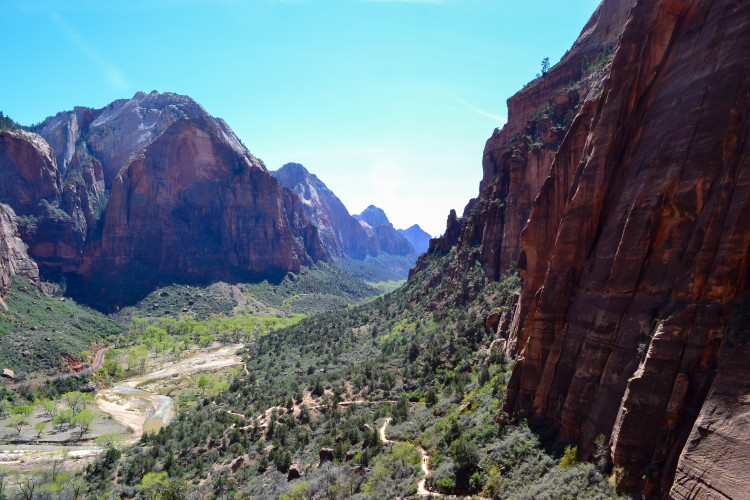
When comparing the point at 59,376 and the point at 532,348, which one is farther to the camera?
the point at 59,376

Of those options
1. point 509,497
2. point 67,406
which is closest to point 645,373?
point 509,497

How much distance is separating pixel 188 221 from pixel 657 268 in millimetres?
168088

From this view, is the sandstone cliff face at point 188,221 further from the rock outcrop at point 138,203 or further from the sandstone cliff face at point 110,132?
the sandstone cliff face at point 110,132

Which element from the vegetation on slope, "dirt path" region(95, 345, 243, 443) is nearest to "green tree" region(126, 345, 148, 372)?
"dirt path" region(95, 345, 243, 443)

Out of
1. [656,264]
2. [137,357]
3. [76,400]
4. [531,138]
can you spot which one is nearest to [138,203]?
[137,357]

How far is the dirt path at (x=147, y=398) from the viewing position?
195 feet

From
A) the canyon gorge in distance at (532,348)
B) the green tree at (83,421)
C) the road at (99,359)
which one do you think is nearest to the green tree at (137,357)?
the canyon gorge in distance at (532,348)

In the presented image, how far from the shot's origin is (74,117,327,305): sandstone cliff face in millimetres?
138250

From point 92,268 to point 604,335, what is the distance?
152 metres

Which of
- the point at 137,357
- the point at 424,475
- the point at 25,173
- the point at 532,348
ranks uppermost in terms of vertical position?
the point at 25,173

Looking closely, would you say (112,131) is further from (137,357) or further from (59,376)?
(59,376)

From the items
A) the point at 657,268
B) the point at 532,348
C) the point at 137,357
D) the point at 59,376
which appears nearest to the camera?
the point at 657,268

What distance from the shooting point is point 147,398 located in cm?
6931

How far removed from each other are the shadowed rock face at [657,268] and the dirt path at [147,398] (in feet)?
182
